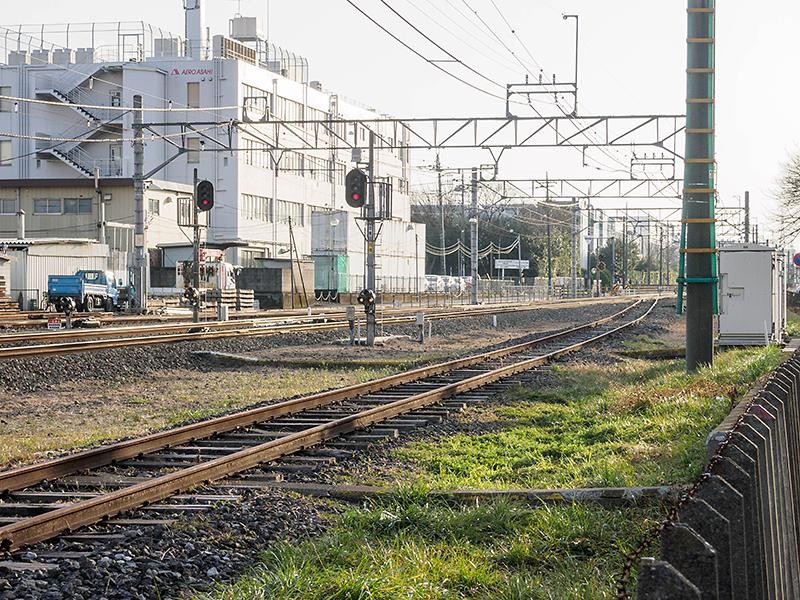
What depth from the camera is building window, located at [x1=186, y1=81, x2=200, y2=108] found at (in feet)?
233

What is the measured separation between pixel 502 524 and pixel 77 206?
61.7m

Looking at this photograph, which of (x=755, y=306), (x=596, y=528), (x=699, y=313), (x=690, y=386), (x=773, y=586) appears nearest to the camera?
(x=773, y=586)

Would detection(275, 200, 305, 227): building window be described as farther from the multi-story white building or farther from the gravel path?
the gravel path

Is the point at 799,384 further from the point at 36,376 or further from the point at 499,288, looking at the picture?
the point at 499,288

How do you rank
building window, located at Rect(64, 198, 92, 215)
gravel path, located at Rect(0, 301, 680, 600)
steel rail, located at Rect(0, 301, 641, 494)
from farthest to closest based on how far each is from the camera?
building window, located at Rect(64, 198, 92, 215) < steel rail, located at Rect(0, 301, 641, 494) < gravel path, located at Rect(0, 301, 680, 600)

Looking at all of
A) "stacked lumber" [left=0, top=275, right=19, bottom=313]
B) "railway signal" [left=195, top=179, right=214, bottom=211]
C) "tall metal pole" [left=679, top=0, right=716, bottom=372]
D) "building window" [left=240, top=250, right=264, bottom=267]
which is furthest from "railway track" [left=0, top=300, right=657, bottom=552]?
"building window" [left=240, top=250, right=264, bottom=267]

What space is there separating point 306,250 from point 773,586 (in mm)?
74664

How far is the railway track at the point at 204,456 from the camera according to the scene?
22.2 feet

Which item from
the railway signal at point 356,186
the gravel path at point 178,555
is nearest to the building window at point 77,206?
the railway signal at point 356,186

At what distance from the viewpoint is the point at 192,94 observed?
2810 inches

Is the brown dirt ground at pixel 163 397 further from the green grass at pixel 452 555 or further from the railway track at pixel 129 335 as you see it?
the green grass at pixel 452 555

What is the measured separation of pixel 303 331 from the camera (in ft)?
92.6

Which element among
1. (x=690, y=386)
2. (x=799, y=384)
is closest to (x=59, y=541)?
(x=799, y=384)

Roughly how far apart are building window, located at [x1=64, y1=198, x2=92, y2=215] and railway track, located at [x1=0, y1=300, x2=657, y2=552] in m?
52.6
